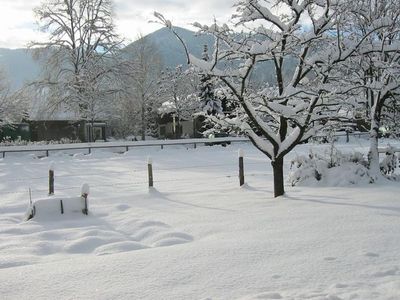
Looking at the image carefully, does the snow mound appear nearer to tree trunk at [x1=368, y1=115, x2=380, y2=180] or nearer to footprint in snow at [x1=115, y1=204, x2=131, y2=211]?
footprint in snow at [x1=115, y1=204, x2=131, y2=211]

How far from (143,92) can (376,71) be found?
117 feet

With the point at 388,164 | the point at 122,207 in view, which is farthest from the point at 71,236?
the point at 388,164

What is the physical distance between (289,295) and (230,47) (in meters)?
6.53

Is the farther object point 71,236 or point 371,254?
point 71,236

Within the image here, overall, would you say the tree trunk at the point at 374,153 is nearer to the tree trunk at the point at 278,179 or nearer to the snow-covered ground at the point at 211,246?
the snow-covered ground at the point at 211,246

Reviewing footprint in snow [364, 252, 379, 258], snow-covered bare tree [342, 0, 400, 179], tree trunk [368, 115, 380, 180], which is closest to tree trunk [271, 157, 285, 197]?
snow-covered bare tree [342, 0, 400, 179]

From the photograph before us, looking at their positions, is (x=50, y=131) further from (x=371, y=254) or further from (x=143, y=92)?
(x=371, y=254)

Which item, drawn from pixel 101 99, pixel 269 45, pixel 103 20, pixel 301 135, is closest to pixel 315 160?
pixel 301 135

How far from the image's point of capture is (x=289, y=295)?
402cm

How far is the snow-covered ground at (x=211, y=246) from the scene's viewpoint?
430 centimetres

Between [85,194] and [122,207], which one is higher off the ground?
[85,194]

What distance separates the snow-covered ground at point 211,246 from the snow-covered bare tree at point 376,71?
2420 millimetres

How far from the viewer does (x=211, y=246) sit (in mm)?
5844

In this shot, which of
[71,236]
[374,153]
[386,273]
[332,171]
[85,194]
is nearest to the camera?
[386,273]
